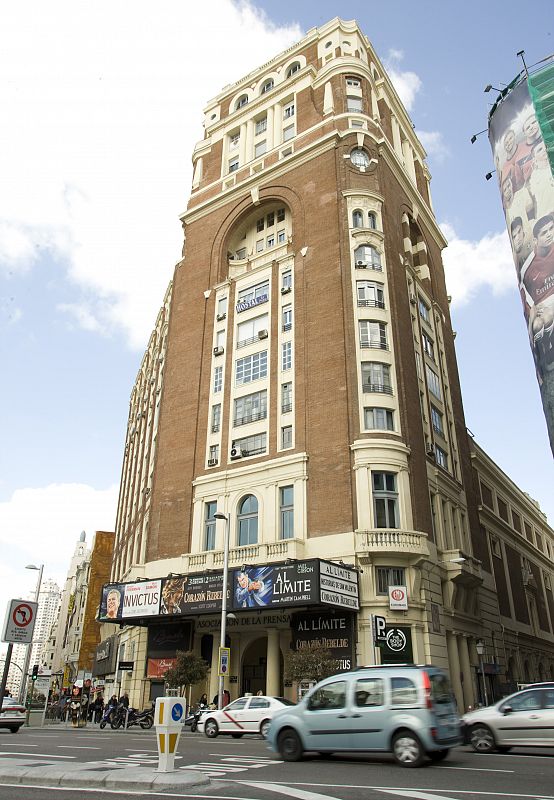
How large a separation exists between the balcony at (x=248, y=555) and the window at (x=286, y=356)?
1083cm

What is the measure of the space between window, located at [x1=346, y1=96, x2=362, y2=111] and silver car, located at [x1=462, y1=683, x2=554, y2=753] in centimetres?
4169

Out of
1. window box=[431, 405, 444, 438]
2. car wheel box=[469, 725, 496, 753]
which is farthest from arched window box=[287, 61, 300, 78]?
car wheel box=[469, 725, 496, 753]

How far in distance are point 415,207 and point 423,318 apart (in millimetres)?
10544

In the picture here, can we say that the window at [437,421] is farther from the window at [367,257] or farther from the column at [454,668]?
the column at [454,668]

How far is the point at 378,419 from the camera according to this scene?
34.4m

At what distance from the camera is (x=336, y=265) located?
3906 cm

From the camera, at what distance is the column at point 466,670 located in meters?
34.2

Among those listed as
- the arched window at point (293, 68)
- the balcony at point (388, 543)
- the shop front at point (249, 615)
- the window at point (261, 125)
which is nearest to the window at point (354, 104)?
the window at point (261, 125)

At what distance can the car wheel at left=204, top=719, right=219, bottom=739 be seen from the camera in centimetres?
2302

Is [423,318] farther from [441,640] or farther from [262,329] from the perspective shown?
[441,640]

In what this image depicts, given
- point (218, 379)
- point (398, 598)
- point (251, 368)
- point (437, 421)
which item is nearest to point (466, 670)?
point (398, 598)

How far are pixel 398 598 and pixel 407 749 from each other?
1876 centimetres

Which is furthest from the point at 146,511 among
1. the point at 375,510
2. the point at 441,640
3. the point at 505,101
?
the point at 505,101

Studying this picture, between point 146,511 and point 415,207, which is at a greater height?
point 415,207
